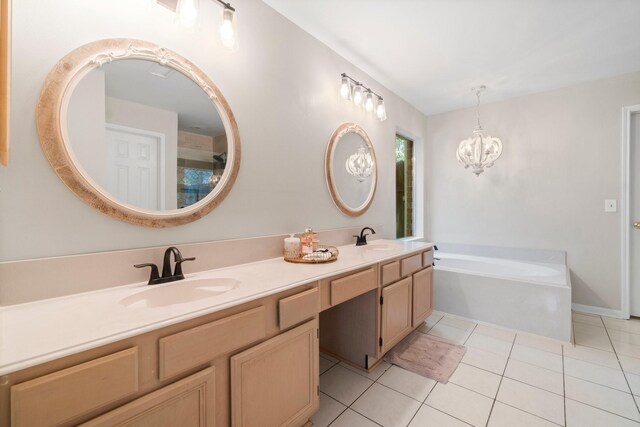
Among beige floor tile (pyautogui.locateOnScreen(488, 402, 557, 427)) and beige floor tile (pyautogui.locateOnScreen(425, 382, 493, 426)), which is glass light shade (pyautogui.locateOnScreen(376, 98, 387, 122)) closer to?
beige floor tile (pyautogui.locateOnScreen(425, 382, 493, 426))

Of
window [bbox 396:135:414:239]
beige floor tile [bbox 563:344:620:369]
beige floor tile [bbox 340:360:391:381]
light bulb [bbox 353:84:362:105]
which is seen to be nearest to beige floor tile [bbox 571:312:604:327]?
beige floor tile [bbox 563:344:620:369]

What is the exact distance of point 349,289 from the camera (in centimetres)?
146

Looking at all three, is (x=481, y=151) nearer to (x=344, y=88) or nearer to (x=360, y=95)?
(x=360, y=95)

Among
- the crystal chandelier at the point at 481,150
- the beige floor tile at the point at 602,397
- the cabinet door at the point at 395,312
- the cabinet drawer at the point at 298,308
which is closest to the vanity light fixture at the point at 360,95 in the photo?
the crystal chandelier at the point at 481,150

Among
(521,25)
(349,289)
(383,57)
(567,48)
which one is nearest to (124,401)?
(349,289)

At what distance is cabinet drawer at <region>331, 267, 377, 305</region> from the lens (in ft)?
4.51

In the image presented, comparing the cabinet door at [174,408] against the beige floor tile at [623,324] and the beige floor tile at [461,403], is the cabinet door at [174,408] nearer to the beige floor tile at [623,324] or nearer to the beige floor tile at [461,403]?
the beige floor tile at [461,403]

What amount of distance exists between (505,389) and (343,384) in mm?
992

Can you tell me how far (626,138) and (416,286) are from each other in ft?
8.53

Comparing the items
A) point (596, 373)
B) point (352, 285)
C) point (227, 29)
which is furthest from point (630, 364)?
point (227, 29)

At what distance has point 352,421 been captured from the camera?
1.40 metres

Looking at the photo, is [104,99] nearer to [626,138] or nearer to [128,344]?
[128,344]

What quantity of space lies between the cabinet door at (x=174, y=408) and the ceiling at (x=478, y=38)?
2027 millimetres

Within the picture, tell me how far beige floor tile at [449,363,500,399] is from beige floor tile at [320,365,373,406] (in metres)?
0.59
